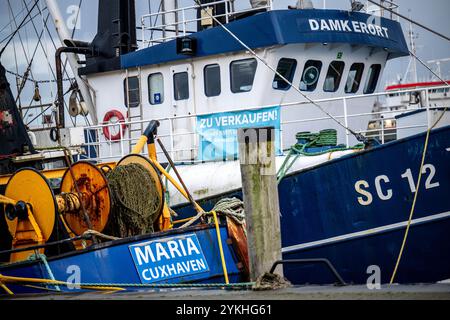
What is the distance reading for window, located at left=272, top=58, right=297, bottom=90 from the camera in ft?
41.6

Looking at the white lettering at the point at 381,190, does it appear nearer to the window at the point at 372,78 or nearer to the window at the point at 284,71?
the window at the point at 284,71

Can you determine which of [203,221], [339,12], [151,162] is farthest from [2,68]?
[339,12]

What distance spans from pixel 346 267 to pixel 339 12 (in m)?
4.78

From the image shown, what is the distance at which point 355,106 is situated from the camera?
44.4ft

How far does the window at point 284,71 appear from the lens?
12688 mm

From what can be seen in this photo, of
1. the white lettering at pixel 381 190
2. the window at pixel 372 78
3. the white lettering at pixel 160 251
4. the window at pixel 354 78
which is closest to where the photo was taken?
the white lettering at pixel 160 251

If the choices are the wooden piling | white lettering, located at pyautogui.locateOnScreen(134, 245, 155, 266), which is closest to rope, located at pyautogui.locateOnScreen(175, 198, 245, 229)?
white lettering, located at pyautogui.locateOnScreen(134, 245, 155, 266)

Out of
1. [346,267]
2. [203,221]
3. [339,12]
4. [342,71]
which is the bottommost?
[346,267]

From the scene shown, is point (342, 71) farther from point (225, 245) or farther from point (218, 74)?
point (225, 245)

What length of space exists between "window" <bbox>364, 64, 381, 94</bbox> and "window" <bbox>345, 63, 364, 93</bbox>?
291 mm

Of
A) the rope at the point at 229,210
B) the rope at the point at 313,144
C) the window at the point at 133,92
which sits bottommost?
the rope at the point at 229,210

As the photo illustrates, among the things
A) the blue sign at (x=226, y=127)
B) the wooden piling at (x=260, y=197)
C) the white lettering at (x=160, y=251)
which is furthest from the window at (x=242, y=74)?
the wooden piling at (x=260, y=197)

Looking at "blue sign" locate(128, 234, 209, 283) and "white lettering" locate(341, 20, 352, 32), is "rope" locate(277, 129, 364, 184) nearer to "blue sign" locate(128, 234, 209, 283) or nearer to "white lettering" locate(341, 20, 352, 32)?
"blue sign" locate(128, 234, 209, 283)

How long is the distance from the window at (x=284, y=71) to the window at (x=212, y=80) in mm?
950
